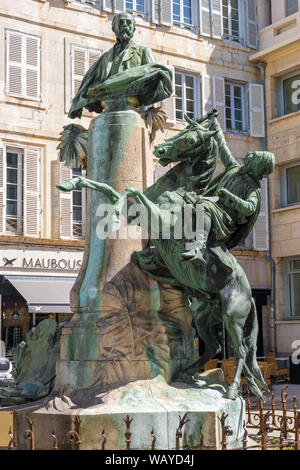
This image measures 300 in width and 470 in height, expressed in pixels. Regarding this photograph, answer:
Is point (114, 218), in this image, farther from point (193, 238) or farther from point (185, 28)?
point (185, 28)

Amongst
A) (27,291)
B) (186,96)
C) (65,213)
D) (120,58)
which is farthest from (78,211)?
(120,58)

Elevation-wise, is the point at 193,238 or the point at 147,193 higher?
the point at 147,193

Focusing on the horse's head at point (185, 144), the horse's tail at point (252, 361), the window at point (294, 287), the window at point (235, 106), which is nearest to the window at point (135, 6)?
the window at point (235, 106)

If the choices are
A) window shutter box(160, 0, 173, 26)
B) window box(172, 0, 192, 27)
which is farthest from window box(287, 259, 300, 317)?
window shutter box(160, 0, 173, 26)

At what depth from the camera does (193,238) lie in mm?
6301

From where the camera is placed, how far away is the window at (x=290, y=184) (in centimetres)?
2388

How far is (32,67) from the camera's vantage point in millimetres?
20172

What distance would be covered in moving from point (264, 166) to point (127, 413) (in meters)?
2.34

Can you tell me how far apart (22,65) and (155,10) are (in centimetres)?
485

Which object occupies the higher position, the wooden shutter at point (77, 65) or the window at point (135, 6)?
the window at point (135, 6)

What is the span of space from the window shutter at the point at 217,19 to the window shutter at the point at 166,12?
5.82 ft

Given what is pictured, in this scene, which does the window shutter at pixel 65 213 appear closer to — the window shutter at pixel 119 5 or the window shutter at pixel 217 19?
the window shutter at pixel 119 5

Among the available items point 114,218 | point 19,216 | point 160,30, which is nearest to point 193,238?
point 114,218

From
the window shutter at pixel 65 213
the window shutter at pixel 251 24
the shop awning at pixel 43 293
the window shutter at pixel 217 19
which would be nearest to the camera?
the shop awning at pixel 43 293
